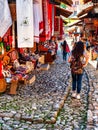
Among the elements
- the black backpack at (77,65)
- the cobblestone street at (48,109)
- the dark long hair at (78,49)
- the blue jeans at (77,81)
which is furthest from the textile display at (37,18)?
the cobblestone street at (48,109)

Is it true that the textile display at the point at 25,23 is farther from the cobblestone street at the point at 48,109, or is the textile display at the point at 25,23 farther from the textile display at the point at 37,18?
the cobblestone street at the point at 48,109

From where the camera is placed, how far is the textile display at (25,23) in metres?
8.71

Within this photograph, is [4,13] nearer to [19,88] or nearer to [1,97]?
[1,97]

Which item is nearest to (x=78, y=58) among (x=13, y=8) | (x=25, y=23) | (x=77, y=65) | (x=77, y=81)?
(x=77, y=65)

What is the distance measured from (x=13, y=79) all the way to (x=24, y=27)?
8.61 ft

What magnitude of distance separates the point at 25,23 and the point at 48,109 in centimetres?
234

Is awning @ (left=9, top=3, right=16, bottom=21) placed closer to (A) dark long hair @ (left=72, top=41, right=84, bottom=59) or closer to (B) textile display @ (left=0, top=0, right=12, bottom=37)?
(B) textile display @ (left=0, top=0, right=12, bottom=37)

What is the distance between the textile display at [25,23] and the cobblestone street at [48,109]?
67.5 inches

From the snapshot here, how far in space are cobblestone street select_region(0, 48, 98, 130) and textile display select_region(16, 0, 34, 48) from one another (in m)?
1.71

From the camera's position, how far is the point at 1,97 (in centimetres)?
1003

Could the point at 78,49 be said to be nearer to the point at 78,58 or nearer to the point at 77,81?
the point at 78,58

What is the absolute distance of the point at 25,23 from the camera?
8.77 metres

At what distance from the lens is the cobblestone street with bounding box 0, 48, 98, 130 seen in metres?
7.47

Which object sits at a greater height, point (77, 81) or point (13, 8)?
point (13, 8)
